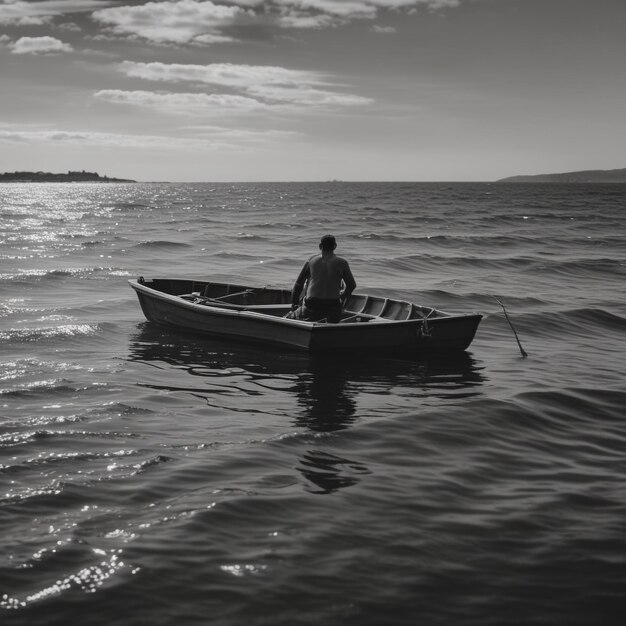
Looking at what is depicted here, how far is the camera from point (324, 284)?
1295 centimetres

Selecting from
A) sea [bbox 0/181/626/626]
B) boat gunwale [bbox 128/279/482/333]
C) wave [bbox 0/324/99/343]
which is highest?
boat gunwale [bbox 128/279/482/333]

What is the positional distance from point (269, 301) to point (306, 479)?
9.28 meters

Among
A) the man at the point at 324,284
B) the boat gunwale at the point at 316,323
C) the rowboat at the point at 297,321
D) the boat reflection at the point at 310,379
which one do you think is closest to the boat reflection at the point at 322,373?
the boat reflection at the point at 310,379

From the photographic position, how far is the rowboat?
12438 mm

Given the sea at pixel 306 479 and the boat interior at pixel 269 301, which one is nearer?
the sea at pixel 306 479

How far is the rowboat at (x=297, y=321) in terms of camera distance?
12.4 metres

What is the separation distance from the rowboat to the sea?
301 mm

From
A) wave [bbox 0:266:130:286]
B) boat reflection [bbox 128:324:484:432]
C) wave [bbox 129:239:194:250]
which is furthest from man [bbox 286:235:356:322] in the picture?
wave [bbox 129:239:194:250]

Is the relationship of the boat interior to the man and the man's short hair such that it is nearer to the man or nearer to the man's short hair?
the man

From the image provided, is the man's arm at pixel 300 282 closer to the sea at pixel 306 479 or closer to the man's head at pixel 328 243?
the man's head at pixel 328 243

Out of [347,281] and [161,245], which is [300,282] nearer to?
[347,281]

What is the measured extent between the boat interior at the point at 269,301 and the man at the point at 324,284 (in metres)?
0.94

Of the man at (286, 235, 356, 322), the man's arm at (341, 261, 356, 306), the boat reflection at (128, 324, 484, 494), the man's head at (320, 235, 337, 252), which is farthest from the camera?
the man's arm at (341, 261, 356, 306)

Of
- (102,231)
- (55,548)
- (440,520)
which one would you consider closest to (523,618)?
(440,520)
